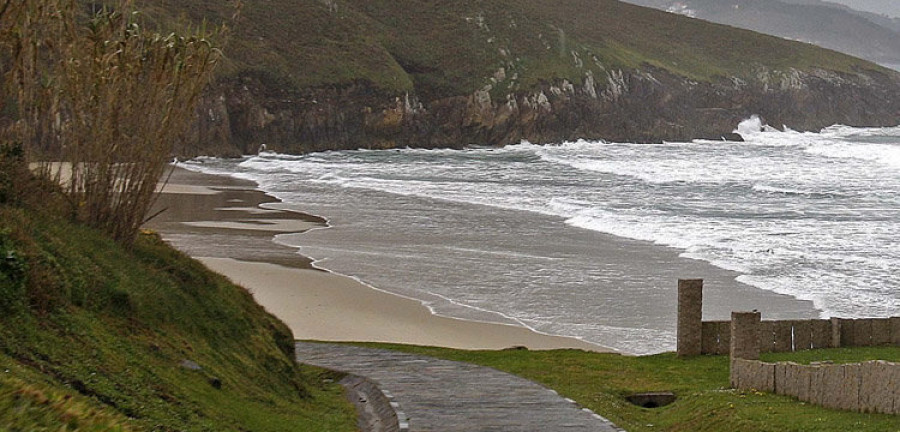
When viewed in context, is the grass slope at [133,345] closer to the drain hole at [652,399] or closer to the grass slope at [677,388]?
the grass slope at [677,388]

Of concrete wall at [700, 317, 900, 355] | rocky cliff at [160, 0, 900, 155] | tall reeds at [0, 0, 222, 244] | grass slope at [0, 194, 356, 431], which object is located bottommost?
concrete wall at [700, 317, 900, 355]

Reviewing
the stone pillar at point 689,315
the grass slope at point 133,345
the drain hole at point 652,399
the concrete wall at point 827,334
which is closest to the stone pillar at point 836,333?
the concrete wall at point 827,334

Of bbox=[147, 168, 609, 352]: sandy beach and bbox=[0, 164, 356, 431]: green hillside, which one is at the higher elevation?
bbox=[0, 164, 356, 431]: green hillside

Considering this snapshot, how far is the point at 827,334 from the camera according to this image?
62.3 feet

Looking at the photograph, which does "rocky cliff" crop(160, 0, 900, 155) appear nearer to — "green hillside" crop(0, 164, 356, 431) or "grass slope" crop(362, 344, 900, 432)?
"grass slope" crop(362, 344, 900, 432)

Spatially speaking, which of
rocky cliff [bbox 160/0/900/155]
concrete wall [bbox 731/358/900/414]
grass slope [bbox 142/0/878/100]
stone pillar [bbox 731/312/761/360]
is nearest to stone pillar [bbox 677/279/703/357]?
stone pillar [bbox 731/312/761/360]

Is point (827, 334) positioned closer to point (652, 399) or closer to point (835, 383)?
point (652, 399)

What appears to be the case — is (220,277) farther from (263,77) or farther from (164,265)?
(263,77)

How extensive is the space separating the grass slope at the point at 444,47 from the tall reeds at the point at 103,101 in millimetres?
67142

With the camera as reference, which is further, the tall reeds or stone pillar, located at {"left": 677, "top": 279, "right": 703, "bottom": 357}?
stone pillar, located at {"left": 677, "top": 279, "right": 703, "bottom": 357}

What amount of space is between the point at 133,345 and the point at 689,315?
405 inches

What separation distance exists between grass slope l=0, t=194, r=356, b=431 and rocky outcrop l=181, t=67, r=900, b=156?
50546 millimetres

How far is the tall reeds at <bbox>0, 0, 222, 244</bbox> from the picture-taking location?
1517 cm

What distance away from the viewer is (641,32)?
162 metres
